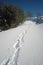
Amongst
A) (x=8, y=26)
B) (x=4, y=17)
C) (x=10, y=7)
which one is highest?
(x=10, y=7)

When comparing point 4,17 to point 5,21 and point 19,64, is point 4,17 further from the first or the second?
point 19,64

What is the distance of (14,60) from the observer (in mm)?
5047

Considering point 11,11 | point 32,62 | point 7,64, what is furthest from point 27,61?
point 11,11

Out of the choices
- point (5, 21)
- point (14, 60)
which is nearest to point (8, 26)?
point (5, 21)

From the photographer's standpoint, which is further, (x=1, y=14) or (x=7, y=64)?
(x=1, y=14)

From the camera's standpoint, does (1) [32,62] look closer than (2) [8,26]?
Yes

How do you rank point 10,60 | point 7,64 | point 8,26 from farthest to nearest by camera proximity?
point 8,26 → point 10,60 → point 7,64

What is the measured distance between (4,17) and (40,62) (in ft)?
59.7

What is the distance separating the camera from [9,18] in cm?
2230

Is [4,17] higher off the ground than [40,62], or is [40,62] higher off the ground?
[40,62]

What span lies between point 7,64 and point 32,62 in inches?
43.3

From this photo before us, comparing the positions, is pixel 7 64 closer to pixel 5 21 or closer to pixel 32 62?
pixel 32 62

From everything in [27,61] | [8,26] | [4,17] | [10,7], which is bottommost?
[8,26]

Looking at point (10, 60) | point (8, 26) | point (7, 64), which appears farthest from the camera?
point (8, 26)
